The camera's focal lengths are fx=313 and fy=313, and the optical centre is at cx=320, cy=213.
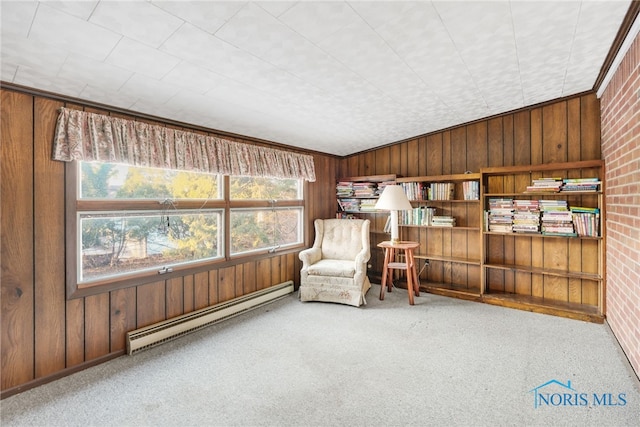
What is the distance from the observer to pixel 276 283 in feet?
13.2

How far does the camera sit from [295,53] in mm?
2041

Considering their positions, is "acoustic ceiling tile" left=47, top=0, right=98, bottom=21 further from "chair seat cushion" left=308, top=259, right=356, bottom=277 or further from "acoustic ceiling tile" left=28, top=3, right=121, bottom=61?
"chair seat cushion" left=308, top=259, right=356, bottom=277

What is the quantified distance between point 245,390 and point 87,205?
5.90 feet

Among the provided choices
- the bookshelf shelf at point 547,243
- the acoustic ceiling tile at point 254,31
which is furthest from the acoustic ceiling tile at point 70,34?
the bookshelf shelf at point 547,243

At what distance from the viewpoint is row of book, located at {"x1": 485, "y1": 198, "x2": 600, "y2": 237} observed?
125 inches

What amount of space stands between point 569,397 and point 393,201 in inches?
93.7

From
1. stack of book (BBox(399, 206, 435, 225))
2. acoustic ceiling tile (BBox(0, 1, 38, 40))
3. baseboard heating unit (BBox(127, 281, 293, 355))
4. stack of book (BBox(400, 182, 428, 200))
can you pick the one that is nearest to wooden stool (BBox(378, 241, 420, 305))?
stack of book (BBox(399, 206, 435, 225))

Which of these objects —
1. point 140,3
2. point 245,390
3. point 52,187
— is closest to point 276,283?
point 245,390

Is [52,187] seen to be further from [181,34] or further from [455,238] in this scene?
[455,238]

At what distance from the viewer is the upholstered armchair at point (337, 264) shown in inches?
142

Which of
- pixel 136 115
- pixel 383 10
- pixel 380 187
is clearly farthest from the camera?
pixel 380 187

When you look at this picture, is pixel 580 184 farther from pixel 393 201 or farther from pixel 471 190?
pixel 393 201

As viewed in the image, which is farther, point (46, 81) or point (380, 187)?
point (380, 187)

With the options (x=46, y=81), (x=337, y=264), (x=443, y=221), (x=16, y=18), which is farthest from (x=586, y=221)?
(x=46, y=81)
